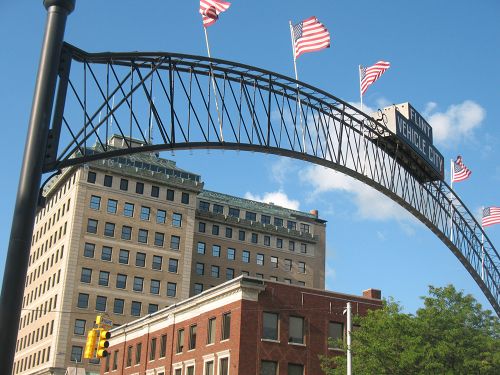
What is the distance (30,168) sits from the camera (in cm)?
1030

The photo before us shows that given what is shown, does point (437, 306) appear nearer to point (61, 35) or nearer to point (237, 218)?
point (61, 35)

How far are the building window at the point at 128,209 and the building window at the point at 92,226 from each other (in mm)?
4281

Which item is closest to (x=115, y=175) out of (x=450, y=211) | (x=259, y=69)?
(x=450, y=211)

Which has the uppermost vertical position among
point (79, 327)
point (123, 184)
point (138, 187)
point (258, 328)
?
point (138, 187)

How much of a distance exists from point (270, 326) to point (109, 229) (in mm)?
47921

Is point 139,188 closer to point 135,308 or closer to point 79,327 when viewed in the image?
point 135,308

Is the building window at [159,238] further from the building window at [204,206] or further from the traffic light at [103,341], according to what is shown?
the traffic light at [103,341]

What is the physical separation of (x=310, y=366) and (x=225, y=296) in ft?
25.1

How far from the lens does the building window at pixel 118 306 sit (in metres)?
88.9

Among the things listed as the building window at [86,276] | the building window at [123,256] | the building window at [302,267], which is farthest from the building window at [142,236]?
the building window at [302,267]

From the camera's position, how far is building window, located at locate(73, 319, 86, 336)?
86125 millimetres

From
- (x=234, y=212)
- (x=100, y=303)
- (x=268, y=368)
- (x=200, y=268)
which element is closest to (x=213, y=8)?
(x=268, y=368)

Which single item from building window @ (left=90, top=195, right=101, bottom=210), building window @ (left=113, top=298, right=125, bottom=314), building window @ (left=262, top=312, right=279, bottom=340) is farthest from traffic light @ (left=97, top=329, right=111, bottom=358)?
building window @ (left=90, top=195, right=101, bottom=210)

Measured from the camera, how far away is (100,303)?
291 ft
